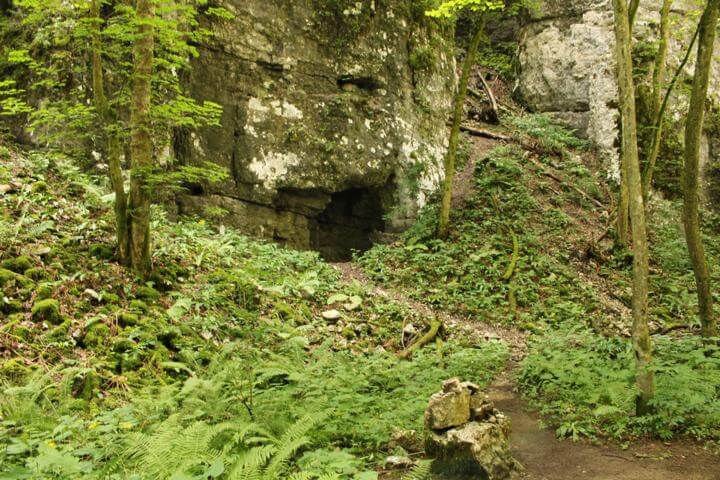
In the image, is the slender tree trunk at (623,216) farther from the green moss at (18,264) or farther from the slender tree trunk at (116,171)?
the green moss at (18,264)

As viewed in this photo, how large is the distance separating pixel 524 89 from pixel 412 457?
18.0 metres

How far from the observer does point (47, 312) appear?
5.64 metres

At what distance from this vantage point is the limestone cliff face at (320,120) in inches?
455

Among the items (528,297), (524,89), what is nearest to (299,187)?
(528,297)

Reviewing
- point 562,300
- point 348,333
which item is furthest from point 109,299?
point 562,300

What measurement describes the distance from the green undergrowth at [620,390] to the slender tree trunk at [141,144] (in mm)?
5858

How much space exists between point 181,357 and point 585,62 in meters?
17.3

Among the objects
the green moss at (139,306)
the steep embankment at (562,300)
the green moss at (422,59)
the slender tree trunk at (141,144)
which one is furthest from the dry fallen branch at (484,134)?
the green moss at (139,306)

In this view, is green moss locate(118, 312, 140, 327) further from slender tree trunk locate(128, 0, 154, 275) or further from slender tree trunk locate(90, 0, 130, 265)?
slender tree trunk locate(90, 0, 130, 265)

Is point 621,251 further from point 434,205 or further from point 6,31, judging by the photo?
point 6,31

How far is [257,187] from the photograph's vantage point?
11836 mm

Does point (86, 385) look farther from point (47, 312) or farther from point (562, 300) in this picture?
point (562, 300)

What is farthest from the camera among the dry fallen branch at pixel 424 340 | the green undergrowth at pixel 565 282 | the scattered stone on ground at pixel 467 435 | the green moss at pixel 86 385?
the dry fallen branch at pixel 424 340

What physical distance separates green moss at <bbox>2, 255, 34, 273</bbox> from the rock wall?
54.0 ft
